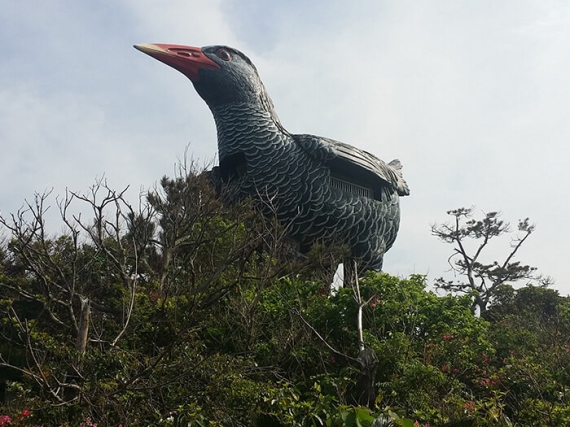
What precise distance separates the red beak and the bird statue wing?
221 cm

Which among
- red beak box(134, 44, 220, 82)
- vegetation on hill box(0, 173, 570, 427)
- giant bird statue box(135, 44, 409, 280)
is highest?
red beak box(134, 44, 220, 82)

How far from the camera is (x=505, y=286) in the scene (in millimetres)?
18984

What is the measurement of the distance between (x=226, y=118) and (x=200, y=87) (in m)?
0.80

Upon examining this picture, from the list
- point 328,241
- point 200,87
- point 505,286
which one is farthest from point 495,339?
point 505,286

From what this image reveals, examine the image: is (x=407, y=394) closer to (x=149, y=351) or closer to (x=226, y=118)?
(x=149, y=351)

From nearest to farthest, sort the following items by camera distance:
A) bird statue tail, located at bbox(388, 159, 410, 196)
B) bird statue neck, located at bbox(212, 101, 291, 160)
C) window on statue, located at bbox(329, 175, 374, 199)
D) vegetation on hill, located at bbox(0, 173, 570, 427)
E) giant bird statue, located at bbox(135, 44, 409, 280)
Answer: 1. vegetation on hill, located at bbox(0, 173, 570, 427)
2. giant bird statue, located at bbox(135, 44, 409, 280)
3. bird statue neck, located at bbox(212, 101, 291, 160)
4. window on statue, located at bbox(329, 175, 374, 199)
5. bird statue tail, located at bbox(388, 159, 410, 196)

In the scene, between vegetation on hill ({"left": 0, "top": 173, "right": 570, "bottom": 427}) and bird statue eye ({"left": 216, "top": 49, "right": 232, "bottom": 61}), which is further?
bird statue eye ({"left": 216, "top": 49, "right": 232, "bottom": 61})

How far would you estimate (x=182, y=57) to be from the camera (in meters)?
10.1

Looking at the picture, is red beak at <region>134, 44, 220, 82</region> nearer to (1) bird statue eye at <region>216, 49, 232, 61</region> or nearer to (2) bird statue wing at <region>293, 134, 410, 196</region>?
(1) bird statue eye at <region>216, 49, 232, 61</region>

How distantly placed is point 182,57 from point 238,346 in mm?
5802

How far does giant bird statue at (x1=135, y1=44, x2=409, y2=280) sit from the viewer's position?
10.1 m

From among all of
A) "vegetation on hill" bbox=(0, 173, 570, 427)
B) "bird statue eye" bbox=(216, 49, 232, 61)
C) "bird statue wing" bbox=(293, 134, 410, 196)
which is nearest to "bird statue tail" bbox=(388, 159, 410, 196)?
"bird statue wing" bbox=(293, 134, 410, 196)

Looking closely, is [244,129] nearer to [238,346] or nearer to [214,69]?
[214,69]

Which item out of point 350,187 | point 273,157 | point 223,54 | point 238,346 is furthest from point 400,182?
point 238,346
